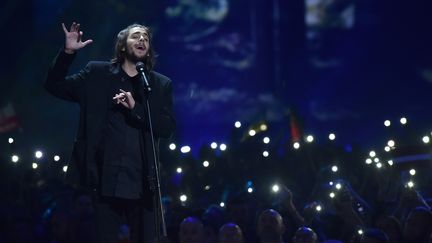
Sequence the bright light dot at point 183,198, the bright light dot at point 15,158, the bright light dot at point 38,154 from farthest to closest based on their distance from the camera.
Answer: the bright light dot at point 38,154
the bright light dot at point 15,158
the bright light dot at point 183,198

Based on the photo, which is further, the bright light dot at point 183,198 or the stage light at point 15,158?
the stage light at point 15,158

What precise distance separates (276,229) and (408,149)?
4125 millimetres

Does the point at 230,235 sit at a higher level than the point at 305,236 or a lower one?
higher

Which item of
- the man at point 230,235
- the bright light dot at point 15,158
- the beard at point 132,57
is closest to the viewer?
the beard at point 132,57

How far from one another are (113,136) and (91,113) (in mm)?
166

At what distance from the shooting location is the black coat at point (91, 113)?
2867mm

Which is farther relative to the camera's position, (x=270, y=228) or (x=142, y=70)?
(x=270, y=228)

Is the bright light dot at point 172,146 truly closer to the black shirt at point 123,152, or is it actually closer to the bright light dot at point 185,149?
the bright light dot at point 185,149

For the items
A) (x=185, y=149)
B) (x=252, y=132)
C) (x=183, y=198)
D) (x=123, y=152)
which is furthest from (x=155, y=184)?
(x=252, y=132)

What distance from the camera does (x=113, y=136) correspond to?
9.51 feet

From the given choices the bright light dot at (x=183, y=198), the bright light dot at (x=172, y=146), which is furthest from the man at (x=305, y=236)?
the bright light dot at (x=172, y=146)

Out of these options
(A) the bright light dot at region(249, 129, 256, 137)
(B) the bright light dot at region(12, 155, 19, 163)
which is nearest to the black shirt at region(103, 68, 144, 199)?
(B) the bright light dot at region(12, 155, 19, 163)

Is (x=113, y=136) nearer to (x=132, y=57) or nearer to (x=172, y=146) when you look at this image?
(x=132, y=57)

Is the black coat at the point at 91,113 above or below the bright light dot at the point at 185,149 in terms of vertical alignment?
below
